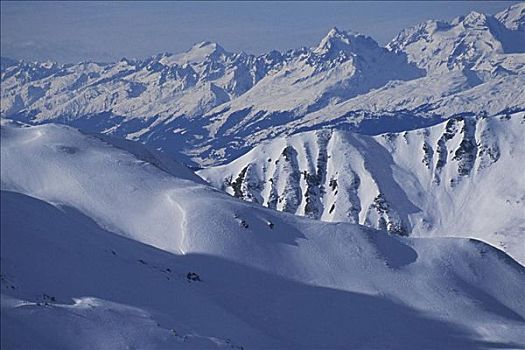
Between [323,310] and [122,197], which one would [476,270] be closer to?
[323,310]

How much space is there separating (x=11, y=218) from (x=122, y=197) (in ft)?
135

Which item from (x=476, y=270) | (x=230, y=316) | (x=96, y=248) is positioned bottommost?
(x=476, y=270)

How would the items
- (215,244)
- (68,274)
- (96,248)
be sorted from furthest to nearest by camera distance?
(215,244) < (96,248) < (68,274)

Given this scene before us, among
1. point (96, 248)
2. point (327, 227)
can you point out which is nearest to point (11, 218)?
point (96, 248)

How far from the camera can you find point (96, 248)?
77438 millimetres

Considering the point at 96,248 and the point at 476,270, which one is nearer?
the point at 96,248

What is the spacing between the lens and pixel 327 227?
380 feet

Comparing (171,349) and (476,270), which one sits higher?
(171,349)

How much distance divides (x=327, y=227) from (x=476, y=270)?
24594mm

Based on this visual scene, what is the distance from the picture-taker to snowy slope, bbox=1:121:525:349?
2345 inches

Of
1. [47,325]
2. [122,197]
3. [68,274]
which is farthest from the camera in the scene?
[122,197]

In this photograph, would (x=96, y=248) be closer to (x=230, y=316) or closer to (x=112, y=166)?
(x=230, y=316)

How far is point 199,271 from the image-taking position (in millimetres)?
92375

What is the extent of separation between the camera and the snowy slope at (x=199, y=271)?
59562 mm
